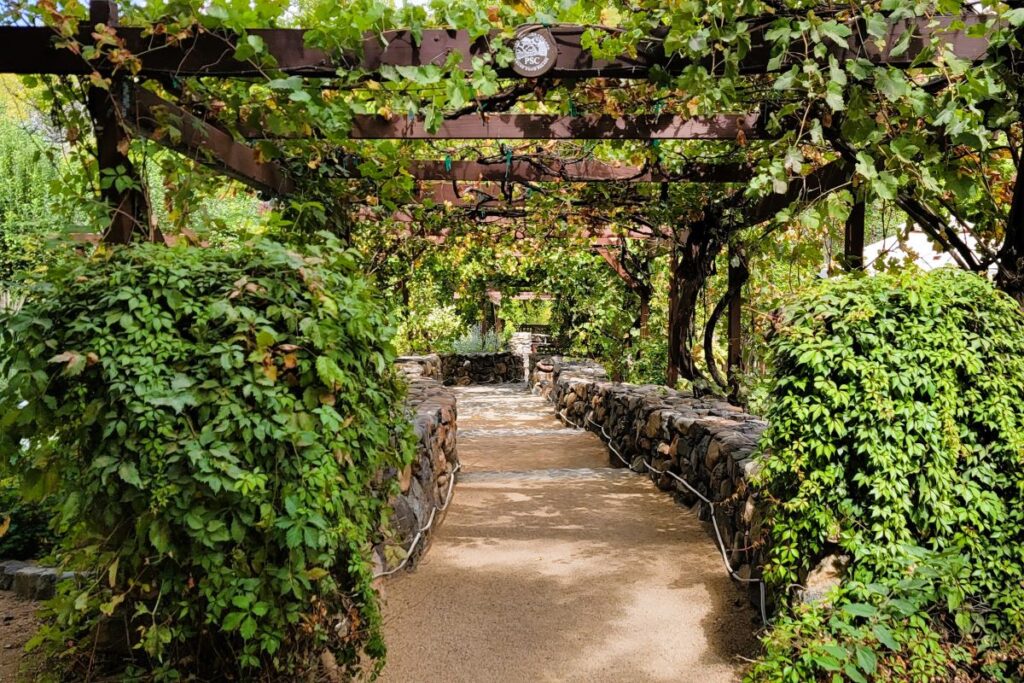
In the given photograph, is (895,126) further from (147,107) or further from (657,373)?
(657,373)

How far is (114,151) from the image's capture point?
3.24 metres

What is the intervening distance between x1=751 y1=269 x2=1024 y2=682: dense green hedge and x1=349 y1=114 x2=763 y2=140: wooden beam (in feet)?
6.76

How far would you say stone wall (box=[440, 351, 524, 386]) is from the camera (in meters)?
17.8

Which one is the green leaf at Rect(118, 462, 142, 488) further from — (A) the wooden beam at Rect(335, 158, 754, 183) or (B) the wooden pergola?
(A) the wooden beam at Rect(335, 158, 754, 183)

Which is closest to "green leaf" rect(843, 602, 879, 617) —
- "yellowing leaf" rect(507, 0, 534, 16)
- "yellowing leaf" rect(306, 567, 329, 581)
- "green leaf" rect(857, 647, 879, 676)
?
"green leaf" rect(857, 647, 879, 676)

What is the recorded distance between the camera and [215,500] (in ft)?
7.26

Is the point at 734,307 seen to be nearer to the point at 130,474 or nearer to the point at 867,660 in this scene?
the point at 867,660

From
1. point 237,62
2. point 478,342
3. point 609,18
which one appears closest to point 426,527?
point 237,62

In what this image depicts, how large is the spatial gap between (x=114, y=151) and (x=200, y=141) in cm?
87

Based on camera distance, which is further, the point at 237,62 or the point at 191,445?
the point at 237,62

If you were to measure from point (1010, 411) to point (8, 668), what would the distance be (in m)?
3.90

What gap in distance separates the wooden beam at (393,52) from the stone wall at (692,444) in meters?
1.83

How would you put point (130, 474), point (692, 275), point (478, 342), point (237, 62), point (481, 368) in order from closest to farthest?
point (130, 474) → point (237, 62) → point (692, 275) → point (481, 368) → point (478, 342)

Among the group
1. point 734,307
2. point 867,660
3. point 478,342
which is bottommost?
point 867,660
